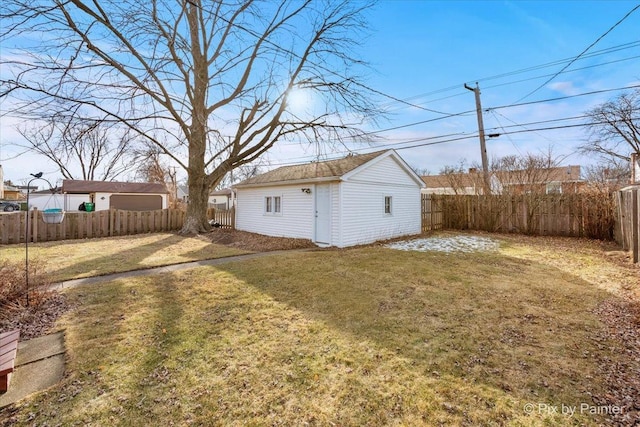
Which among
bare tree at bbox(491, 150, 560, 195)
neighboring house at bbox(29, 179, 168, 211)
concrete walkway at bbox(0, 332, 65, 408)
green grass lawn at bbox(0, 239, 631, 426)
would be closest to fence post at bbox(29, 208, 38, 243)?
green grass lawn at bbox(0, 239, 631, 426)

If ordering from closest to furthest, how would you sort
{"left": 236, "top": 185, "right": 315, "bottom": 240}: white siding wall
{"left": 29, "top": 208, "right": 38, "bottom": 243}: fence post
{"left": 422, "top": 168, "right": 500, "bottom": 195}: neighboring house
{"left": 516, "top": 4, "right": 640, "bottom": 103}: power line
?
{"left": 516, "top": 4, "right": 640, "bottom": 103}: power line < {"left": 29, "top": 208, "right": 38, "bottom": 243}: fence post < {"left": 236, "top": 185, "right": 315, "bottom": 240}: white siding wall < {"left": 422, "top": 168, "right": 500, "bottom": 195}: neighboring house

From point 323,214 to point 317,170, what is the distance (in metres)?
2.18

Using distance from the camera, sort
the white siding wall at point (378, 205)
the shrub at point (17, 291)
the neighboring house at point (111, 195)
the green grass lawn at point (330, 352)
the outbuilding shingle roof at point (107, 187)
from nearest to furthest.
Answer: the green grass lawn at point (330, 352) → the shrub at point (17, 291) → the white siding wall at point (378, 205) → the neighboring house at point (111, 195) → the outbuilding shingle roof at point (107, 187)

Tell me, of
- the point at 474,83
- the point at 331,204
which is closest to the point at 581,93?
the point at 474,83

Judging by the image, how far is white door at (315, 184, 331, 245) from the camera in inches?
412

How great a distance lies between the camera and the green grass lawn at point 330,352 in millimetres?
2365

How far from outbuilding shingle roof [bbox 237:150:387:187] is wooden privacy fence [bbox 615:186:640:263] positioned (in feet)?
23.8

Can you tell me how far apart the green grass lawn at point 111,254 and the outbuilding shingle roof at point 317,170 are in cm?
374

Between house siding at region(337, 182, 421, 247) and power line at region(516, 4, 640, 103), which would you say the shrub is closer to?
house siding at region(337, 182, 421, 247)

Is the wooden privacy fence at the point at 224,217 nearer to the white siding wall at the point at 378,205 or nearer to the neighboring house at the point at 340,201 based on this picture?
the neighboring house at the point at 340,201

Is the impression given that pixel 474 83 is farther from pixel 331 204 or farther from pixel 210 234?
pixel 210 234

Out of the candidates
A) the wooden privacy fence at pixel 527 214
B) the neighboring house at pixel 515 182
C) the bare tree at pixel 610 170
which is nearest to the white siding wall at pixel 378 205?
the wooden privacy fence at pixel 527 214

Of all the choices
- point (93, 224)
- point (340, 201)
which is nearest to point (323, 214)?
point (340, 201)

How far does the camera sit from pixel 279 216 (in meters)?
12.4
